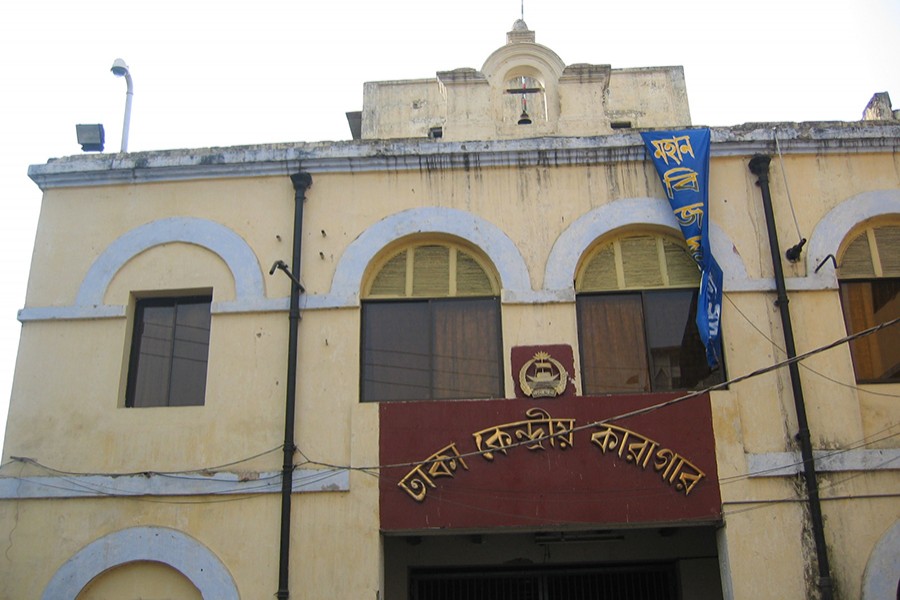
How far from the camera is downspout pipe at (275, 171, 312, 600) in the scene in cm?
1138

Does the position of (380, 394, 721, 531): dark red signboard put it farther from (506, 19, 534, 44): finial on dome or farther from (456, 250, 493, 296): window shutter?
(506, 19, 534, 44): finial on dome

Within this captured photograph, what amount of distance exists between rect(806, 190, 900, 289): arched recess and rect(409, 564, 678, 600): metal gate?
4.89 metres

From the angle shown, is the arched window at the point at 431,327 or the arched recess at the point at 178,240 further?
the arched recess at the point at 178,240

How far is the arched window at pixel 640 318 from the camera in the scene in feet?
40.6

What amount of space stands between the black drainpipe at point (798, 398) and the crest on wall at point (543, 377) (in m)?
3.01

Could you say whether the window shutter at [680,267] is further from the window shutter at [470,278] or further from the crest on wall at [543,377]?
the window shutter at [470,278]

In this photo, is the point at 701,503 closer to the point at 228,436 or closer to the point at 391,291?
the point at 391,291

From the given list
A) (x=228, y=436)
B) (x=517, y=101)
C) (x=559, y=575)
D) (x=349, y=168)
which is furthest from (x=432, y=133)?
(x=559, y=575)

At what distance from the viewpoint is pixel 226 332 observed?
12.6 m

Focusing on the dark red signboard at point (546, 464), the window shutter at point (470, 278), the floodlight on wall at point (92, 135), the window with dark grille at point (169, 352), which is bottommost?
the dark red signboard at point (546, 464)

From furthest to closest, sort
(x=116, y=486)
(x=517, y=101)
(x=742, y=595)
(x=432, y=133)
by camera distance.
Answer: (x=432, y=133)
(x=517, y=101)
(x=116, y=486)
(x=742, y=595)

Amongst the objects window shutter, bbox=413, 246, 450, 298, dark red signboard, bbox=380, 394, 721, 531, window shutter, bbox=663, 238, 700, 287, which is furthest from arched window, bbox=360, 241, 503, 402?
window shutter, bbox=663, 238, 700, 287

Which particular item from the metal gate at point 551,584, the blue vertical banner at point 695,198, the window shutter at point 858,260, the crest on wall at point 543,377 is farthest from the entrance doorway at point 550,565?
the window shutter at point 858,260

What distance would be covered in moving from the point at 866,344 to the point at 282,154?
28.6 feet
